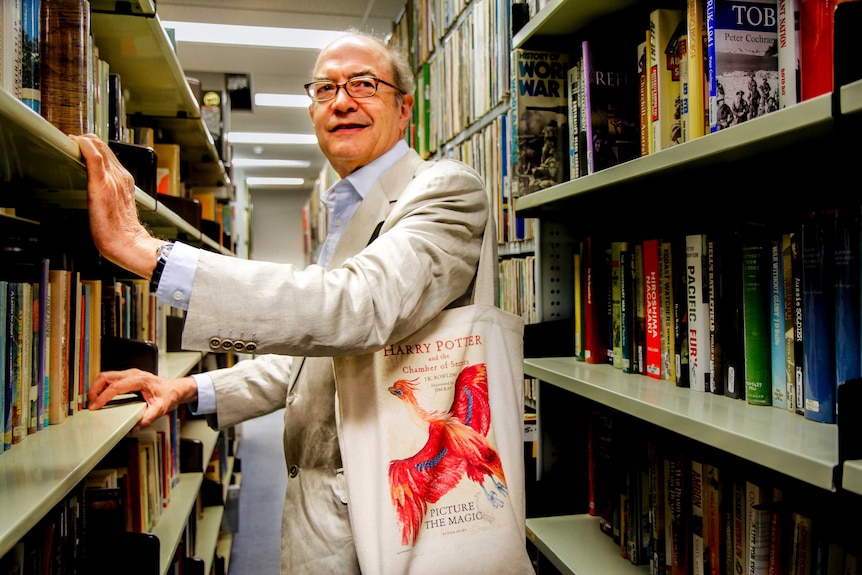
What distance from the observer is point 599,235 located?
1.51 m

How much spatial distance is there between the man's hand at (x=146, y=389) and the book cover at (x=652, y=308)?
992mm

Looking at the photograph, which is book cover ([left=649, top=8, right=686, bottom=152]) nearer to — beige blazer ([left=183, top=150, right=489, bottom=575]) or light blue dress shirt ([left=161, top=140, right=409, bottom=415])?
beige blazer ([left=183, top=150, right=489, bottom=575])

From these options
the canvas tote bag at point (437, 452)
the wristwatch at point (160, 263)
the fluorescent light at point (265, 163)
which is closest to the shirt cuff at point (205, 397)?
the canvas tote bag at point (437, 452)

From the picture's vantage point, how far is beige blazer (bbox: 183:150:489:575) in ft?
2.85

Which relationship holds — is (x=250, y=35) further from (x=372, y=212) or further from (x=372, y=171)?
(x=372, y=212)

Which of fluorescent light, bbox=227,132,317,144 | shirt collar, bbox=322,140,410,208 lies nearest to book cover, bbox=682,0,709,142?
shirt collar, bbox=322,140,410,208

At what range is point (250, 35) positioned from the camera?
13.3ft

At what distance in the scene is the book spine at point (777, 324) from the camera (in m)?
0.86

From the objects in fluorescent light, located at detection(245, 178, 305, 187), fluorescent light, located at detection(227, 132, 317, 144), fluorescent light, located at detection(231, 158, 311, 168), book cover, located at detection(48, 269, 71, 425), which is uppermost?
fluorescent light, located at detection(245, 178, 305, 187)

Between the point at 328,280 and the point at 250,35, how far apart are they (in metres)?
3.69

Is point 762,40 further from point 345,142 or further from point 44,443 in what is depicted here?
point 44,443

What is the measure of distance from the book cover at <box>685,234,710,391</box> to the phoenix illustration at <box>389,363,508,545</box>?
0.34 m

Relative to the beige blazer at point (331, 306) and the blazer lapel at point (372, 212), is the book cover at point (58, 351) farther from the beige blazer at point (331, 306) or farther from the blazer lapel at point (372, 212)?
the blazer lapel at point (372, 212)

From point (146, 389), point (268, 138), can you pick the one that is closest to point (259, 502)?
point (146, 389)
